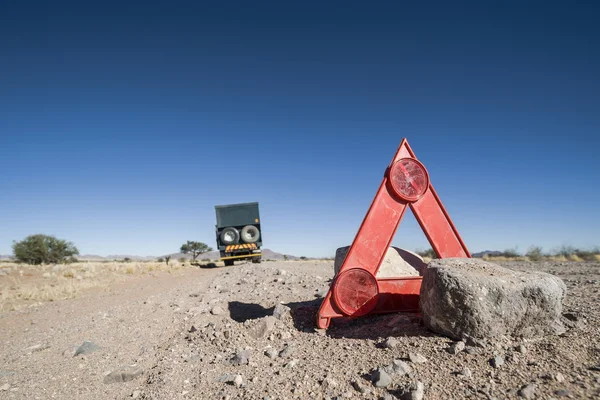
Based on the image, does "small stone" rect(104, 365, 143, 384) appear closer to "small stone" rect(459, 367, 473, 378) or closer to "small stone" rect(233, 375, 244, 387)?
"small stone" rect(233, 375, 244, 387)

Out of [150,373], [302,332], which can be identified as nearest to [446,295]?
[302,332]

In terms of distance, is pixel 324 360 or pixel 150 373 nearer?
pixel 324 360

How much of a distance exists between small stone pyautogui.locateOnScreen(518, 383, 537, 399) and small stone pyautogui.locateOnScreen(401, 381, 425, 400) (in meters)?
0.63

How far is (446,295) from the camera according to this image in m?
3.14

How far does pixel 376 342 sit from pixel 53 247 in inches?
1592

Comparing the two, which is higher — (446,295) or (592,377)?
(446,295)

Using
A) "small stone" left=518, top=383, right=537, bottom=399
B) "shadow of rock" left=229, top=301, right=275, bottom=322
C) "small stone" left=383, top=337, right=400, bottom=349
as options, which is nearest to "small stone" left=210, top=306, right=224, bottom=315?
"shadow of rock" left=229, top=301, right=275, bottom=322

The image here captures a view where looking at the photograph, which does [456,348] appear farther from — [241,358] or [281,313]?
[281,313]

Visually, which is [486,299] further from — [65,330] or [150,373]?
[65,330]

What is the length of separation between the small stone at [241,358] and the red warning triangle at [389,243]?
2.99ft

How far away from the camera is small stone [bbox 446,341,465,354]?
2941 millimetres

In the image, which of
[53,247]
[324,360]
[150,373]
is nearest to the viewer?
[324,360]

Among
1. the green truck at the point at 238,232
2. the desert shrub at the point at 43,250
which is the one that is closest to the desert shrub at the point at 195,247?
the desert shrub at the point at 43,250

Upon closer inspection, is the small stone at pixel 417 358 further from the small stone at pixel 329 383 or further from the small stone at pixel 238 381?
the small stone at pixel 238 381
